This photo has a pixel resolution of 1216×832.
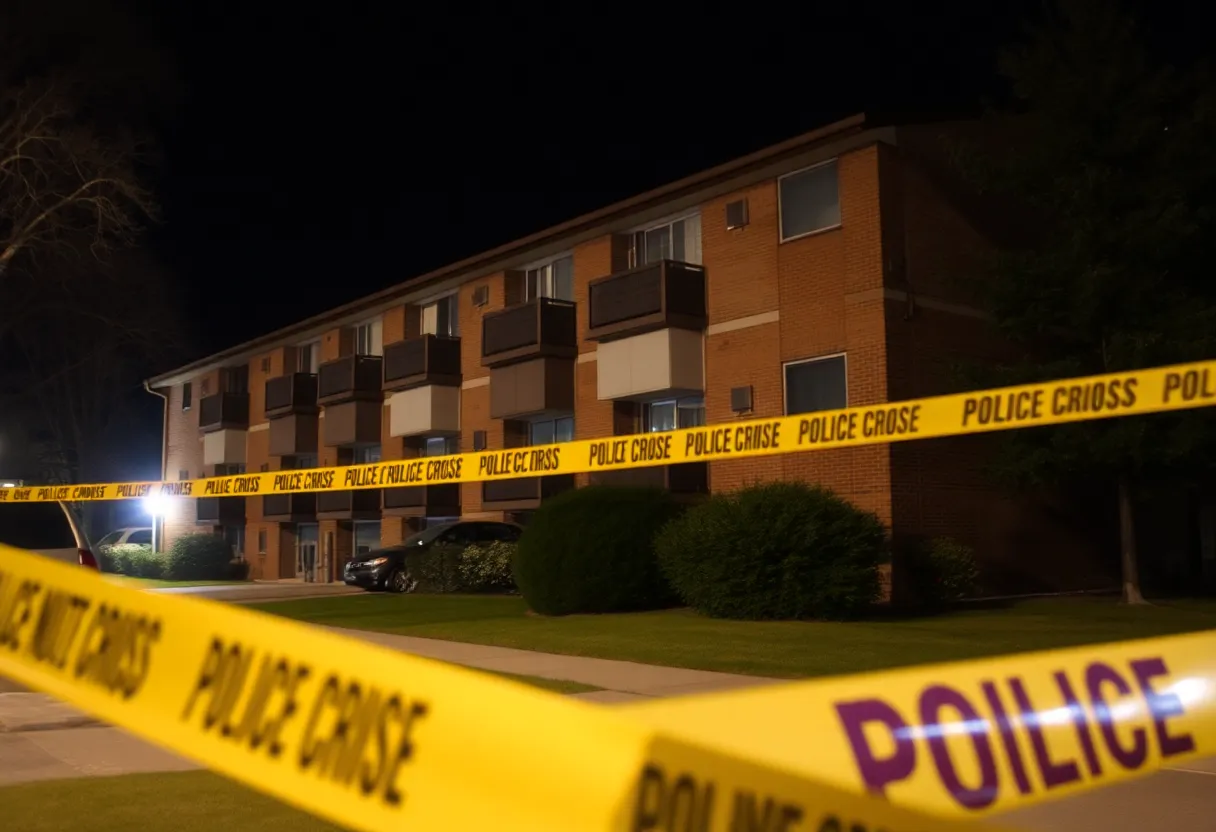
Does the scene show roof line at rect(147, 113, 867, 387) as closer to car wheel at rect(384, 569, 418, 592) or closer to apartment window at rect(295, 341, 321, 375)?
apartment window at rect(295, 341, 321, 375)

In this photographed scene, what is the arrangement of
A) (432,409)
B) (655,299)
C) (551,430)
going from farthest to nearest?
(432,409) < (551,430) < (655,299)

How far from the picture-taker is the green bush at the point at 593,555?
55.1 feet

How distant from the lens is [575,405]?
25.1m

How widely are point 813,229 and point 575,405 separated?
7.63 metres

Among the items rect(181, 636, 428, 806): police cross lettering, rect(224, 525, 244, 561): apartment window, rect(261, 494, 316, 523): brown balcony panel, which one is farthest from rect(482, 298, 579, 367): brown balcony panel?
rect(181, 636, 428, 806): police cross lettering

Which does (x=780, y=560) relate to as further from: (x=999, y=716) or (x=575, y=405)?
(x=999, y=716)

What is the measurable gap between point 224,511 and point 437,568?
56.4ft

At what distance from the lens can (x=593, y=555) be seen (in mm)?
16797

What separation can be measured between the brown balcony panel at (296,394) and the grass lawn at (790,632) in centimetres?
1588

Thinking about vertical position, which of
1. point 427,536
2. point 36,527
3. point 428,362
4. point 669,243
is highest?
point 669,243

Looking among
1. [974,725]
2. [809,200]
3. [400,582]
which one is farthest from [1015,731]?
[400,582]

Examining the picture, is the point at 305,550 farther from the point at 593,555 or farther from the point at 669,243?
the point at 593,555

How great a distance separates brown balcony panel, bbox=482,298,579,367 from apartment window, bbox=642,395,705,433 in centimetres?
251

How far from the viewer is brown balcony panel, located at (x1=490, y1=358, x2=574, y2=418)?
81.7 feet
